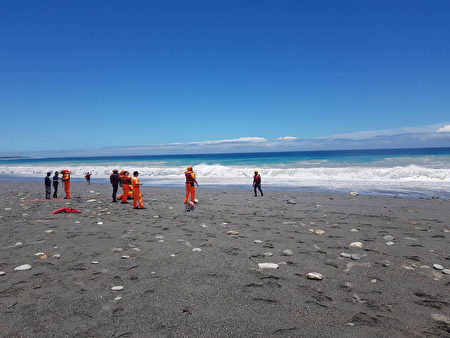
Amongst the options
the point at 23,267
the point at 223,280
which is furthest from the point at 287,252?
the point at 23,267

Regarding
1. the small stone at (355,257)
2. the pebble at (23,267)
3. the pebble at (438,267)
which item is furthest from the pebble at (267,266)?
the pebble at (23,267)

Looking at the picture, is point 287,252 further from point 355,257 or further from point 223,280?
point 223,280

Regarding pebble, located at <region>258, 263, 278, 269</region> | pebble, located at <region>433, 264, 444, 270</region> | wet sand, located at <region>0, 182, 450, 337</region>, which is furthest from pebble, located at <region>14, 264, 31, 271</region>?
pebble, located at <region>433, 264, 444, 270</region>

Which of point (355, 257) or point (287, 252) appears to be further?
point (287, 252)

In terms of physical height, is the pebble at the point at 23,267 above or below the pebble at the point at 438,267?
above

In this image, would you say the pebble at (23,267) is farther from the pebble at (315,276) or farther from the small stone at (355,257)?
the small stone at (355,257)

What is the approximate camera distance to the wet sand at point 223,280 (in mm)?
3188

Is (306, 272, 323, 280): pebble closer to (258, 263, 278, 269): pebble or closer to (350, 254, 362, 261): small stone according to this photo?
(258, 263, 278, 269): pebble

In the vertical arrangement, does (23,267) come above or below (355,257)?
above

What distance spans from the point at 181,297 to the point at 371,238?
4978mm

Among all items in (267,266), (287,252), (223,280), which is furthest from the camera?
(287,252)

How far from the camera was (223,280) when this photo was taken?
4344 mm

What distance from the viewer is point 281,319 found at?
330cm

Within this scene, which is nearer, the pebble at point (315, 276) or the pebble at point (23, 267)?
the pebble at point (315, 276)
